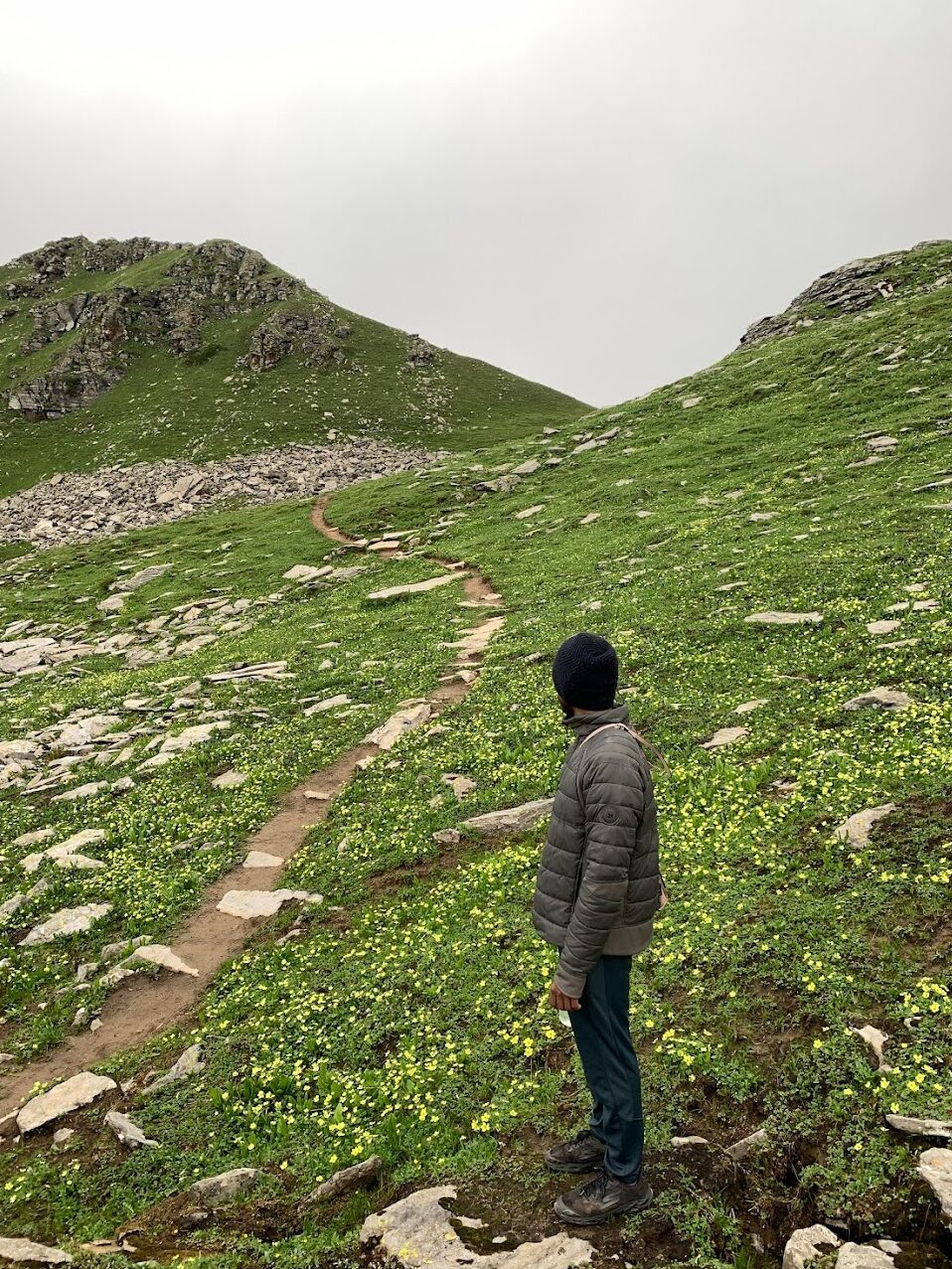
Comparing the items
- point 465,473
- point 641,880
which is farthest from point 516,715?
point 465,473

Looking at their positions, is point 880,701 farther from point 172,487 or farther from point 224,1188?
point 172,487

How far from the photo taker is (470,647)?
1072 inches

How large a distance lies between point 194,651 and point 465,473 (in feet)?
122

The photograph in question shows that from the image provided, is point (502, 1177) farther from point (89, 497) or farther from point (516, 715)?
point (89, 497)

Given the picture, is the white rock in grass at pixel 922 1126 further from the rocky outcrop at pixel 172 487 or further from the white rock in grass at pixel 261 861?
the rocky outcrop at pixel 172 487

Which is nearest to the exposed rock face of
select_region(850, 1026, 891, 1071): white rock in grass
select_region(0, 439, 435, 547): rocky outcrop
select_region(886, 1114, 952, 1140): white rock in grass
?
select_region(0, 439, 435, 547): rocky outcrop

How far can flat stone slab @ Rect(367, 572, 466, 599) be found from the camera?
37.1m

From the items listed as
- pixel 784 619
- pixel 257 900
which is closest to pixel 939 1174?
pixel 257 900

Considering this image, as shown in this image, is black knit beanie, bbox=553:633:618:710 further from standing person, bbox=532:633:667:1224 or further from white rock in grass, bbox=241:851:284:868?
white rock in grass, bbox=241:851:284:868

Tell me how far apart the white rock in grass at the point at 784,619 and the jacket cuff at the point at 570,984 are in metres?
15.8

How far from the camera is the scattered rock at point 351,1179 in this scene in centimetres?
766

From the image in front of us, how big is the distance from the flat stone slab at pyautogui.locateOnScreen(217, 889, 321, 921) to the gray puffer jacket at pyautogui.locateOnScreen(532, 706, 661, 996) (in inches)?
330

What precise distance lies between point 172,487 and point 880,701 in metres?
86.5

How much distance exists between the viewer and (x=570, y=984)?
6.47 metres
